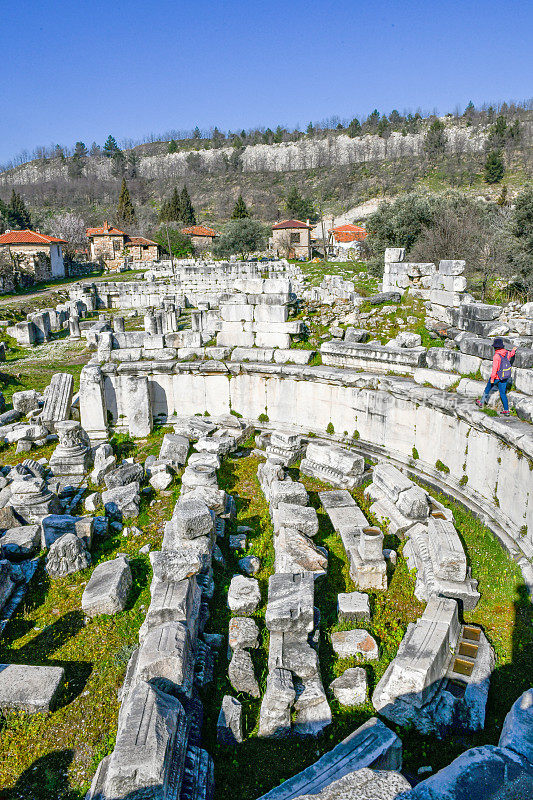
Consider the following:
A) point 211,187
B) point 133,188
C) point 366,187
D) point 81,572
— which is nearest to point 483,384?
point 81,572

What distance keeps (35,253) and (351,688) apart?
40.3 metres

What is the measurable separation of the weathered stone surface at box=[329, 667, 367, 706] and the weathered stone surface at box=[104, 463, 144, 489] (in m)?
4.83

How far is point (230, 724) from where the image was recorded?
4.04 m

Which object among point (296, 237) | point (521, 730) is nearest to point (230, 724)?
point (521, 730)

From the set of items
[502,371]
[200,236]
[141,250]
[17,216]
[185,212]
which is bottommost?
[502,371]

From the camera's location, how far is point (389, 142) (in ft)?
311

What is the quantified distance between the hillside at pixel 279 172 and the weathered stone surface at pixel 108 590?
58.6 metres

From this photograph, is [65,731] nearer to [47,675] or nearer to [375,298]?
[47,675]

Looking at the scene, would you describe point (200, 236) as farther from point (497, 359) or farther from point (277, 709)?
point (277, 709)

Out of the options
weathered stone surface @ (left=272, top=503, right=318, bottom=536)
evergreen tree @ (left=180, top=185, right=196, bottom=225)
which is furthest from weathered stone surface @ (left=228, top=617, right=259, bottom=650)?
evergreen tree @ (left=180, top=185, right=196, bottom=225)

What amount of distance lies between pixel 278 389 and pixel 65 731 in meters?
7.04

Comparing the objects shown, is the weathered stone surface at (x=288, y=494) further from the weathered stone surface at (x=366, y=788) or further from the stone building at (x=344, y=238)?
the stone building at (x=344, y=238)

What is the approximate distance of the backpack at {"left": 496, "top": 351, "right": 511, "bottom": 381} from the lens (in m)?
6.94

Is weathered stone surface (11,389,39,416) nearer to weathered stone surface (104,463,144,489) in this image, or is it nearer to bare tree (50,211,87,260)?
weathered stone surface (104,463,144,489)
